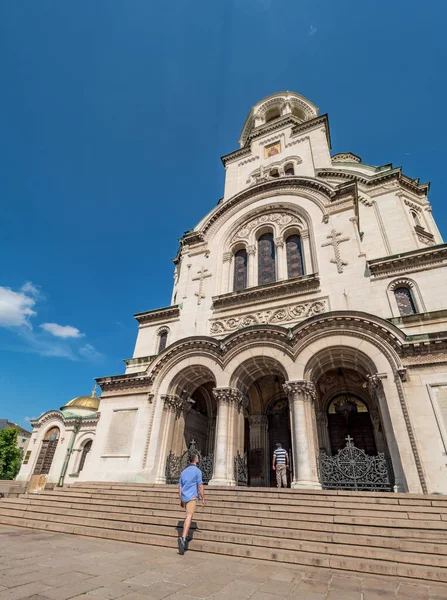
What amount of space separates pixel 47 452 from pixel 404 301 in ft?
111

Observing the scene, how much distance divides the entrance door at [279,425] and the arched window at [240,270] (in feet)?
23.3

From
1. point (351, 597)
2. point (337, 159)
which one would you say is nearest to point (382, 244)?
point (337, 159)

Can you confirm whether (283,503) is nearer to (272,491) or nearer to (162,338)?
(272,491)

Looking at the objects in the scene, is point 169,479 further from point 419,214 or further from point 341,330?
point 419,214

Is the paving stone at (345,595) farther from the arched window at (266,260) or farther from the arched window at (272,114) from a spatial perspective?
the arched window at (272,114)

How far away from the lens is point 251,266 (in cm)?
1931

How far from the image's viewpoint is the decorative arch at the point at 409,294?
1361cm

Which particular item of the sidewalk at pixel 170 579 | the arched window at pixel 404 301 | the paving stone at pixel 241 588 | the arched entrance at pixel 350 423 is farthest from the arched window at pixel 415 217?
the paving stone at pixel 241 588

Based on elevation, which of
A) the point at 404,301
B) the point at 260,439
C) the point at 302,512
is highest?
the point at 404,301

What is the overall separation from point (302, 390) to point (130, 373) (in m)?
9.72

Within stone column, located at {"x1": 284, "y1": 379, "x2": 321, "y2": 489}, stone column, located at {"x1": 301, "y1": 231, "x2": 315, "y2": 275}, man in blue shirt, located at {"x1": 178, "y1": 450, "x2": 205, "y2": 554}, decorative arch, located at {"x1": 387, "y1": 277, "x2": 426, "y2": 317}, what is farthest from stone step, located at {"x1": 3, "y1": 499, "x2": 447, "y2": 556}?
stone column, located at {"x1": 301, "y1": 231, "x2": 315, "y2": 275}

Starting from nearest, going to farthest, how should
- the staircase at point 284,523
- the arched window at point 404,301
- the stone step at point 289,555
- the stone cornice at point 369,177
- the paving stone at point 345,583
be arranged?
the paving stone at point 345,583, the stone step at point 289,555, the staircase at point 284,523, the arched window at point 404,301, the stone cornice at point 369,177

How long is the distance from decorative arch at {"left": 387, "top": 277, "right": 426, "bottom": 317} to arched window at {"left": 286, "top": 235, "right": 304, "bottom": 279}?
15.8 feet

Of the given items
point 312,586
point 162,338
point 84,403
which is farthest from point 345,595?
point 84,403
